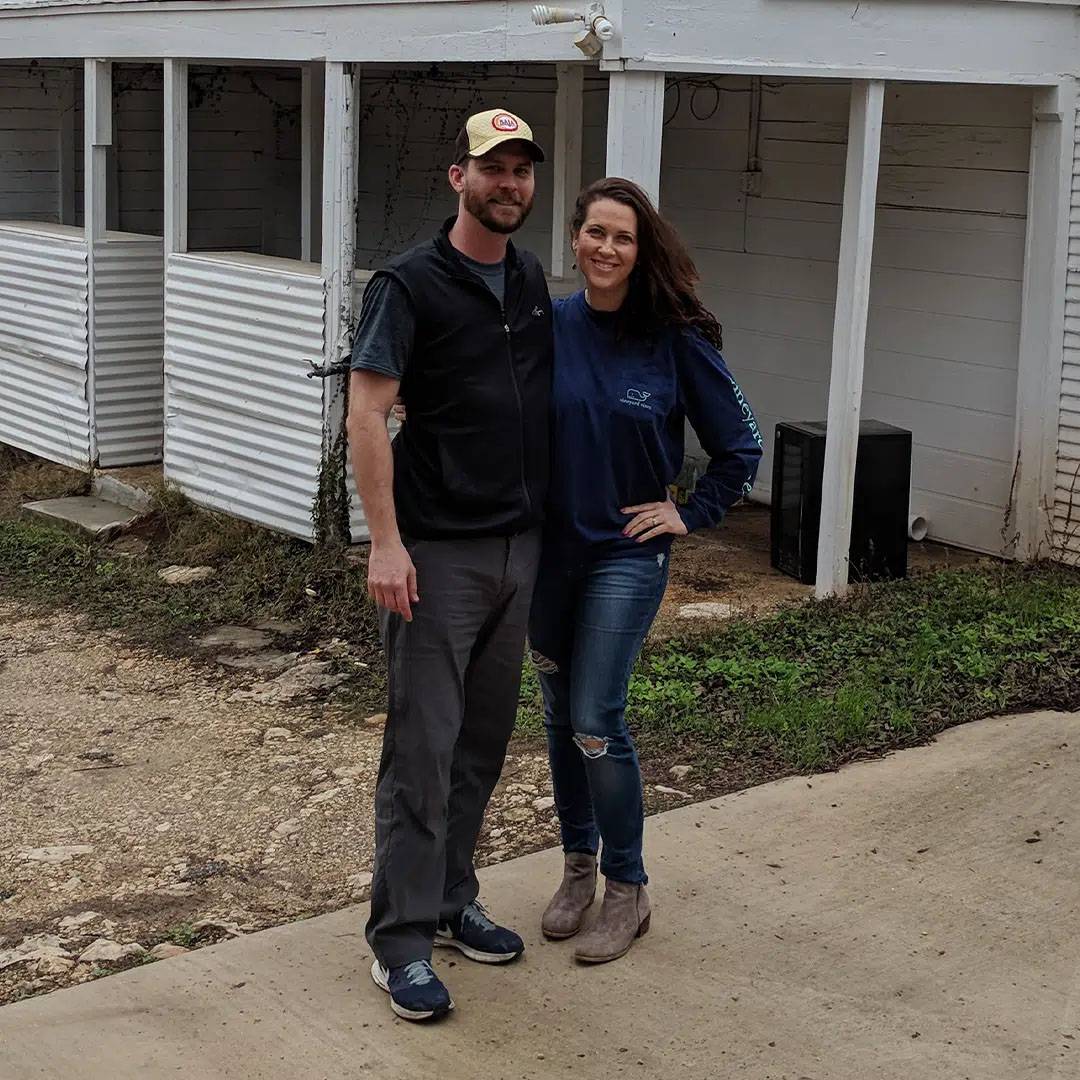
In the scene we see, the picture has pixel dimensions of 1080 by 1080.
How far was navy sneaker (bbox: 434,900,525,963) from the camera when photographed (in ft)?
13.0

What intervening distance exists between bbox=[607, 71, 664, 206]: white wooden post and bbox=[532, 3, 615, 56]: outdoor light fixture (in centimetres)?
15

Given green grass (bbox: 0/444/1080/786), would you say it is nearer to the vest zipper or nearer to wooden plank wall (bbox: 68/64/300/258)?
the vest zipper

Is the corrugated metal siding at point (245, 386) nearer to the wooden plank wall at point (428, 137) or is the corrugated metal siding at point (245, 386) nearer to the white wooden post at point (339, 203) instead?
the white wooden post at point (339, 203)

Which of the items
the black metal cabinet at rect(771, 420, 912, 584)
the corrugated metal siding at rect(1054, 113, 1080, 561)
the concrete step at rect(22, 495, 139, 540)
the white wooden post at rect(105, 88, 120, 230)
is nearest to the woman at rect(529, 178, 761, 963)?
the black metal cabinet at rect(771, 420, 912, 584)

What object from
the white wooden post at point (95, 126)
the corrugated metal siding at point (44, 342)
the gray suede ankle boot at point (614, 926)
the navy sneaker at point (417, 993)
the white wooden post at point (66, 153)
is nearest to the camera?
the navy sneaker at point (417, 993)

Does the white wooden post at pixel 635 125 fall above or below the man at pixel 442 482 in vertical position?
above

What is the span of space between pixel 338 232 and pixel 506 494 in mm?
4570

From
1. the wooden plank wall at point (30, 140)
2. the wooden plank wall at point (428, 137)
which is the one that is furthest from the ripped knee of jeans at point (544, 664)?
the wooden plank wall at point (30, 140)

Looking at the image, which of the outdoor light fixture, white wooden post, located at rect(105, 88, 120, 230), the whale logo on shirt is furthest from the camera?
white wooden post, located at rect(105, 88, 120, 230)

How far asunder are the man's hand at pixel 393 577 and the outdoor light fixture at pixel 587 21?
10.8 ft

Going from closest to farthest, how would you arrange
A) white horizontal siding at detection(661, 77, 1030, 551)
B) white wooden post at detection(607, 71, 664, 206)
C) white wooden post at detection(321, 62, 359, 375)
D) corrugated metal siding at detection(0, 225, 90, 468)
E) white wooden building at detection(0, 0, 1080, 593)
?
white wooden post at detection(607, 71, 664, 206), white wooden building at detection(0, 0, 1080, 593), white wooden post at detection(321, 62, 359, 375), white horizontal siding at detection(661, 77, 1030, 551), corrugated metal siding at detection(0, 225, 90, 468)

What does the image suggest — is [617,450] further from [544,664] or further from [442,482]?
[544,664]

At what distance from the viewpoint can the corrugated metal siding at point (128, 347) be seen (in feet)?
32.2

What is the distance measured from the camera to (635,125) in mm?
6441
